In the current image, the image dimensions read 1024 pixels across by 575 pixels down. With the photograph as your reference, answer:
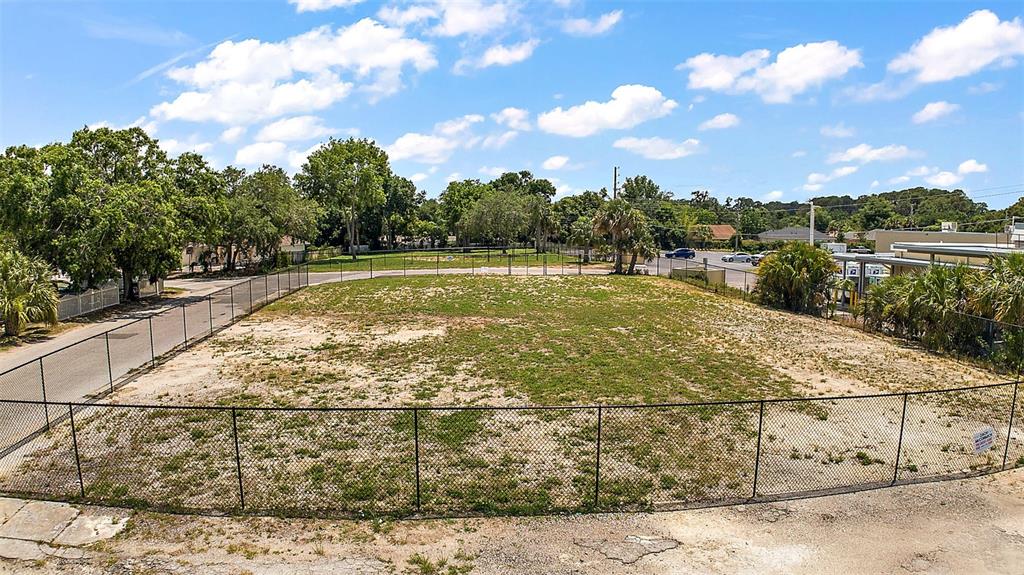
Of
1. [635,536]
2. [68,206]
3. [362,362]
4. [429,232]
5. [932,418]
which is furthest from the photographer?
[429,232]

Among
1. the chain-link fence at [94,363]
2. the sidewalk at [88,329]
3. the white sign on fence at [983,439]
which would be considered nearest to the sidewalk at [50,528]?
the chain-link fence at [94,363]

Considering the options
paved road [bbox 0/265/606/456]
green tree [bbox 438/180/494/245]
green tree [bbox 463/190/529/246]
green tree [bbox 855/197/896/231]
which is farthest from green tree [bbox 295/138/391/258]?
green tree [bbox 855/197/896/231]

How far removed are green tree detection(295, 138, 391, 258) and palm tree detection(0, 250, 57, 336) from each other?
41386mm

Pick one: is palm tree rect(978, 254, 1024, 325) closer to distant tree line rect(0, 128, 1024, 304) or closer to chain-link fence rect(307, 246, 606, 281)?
distant tree line rect(0, 128, 1024, 304)

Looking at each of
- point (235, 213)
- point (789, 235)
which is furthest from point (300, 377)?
point (789, 235)

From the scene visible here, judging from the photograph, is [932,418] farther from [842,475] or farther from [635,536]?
[635,536]

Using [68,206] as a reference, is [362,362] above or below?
below

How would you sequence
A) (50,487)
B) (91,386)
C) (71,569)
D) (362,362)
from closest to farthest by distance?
(71,569), (50,487), (91,386), (362,362)

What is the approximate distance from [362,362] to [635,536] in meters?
12.2

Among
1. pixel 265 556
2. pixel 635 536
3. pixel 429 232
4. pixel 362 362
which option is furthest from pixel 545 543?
pixel 429 232

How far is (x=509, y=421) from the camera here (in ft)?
44.1

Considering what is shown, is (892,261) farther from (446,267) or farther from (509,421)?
(446,267)

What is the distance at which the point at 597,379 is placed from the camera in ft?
55.5

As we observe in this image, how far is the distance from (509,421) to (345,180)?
5921 cm
